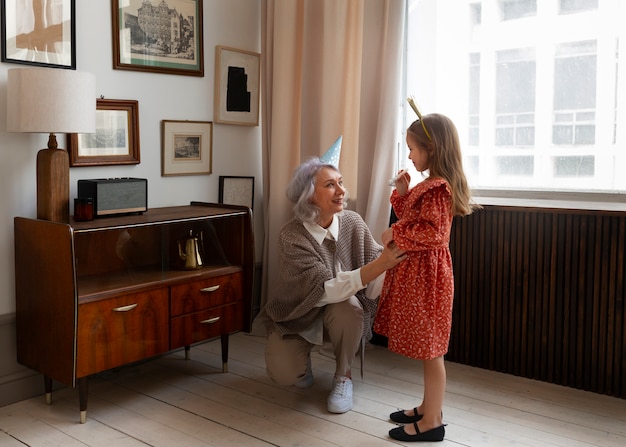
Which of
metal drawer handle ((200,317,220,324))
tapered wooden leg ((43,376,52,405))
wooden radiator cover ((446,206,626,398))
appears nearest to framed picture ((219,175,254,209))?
metal drawer handle ((200,317,220,324))

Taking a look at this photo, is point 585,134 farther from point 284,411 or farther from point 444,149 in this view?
point 284,411

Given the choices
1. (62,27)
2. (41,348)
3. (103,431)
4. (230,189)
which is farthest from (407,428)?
(62,27)

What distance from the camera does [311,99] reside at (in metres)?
3.51

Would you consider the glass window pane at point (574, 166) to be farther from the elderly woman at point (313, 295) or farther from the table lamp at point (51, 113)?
the table lamp at point (51, 113)

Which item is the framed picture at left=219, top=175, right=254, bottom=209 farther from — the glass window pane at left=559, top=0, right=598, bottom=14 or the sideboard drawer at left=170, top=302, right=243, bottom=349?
the glass window pane at left=559, top=0, right=598, bottom=14

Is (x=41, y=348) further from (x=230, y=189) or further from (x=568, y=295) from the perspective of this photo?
(x=568, y=295)

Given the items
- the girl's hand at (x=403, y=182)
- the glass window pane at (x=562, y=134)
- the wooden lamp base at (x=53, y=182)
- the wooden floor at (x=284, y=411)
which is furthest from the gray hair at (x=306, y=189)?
the glass window pane at (x=562, y=134)

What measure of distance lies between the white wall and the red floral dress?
4.61 feet

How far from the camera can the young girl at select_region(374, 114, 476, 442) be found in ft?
7.55

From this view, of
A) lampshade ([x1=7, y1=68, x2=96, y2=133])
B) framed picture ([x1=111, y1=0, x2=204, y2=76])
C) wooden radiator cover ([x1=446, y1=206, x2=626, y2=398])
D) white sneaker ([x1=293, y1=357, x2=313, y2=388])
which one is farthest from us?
framed picture ([x1=111, y1=0, x2=204, y2=76])

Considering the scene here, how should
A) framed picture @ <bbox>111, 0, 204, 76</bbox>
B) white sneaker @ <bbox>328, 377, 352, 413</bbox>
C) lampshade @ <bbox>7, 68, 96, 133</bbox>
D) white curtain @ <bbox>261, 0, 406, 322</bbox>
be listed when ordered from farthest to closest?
white curtain @ <bbox>261, 0, 406, 322</bbox>, framed picture @ <bbox>111, 0, 204, 76</bbox>, white sneaker @ <bbox>328, 377, 352, 413</bbox>, lampshade @ <bbox>7, 68, 96, 133</bbox>

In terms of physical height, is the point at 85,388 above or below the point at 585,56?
below

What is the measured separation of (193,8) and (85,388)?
192 cm

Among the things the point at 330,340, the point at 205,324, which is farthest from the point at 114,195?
the point at 330,340
